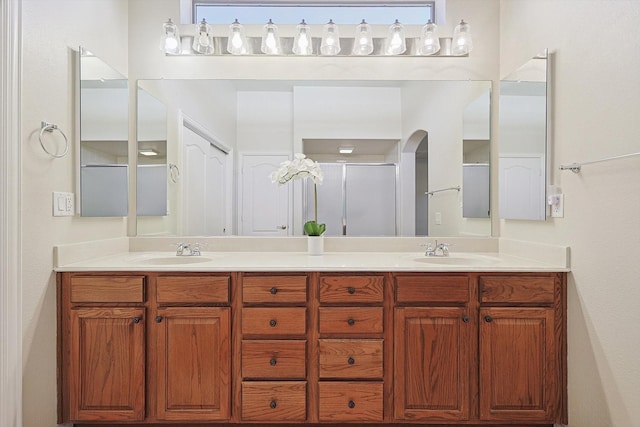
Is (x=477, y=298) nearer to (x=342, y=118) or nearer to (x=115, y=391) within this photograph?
(x=342, y=118)

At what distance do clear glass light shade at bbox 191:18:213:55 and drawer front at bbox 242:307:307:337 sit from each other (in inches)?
65.7

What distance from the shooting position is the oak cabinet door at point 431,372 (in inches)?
65.2

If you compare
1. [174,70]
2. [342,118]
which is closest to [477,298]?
[342,118]

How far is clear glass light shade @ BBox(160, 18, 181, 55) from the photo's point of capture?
2.20 meters

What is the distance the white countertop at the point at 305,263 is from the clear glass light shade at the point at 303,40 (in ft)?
4.26

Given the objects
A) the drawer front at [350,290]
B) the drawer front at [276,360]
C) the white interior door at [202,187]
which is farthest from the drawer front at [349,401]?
the white interior door at [202,187]

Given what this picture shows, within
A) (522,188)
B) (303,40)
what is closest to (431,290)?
(522,188)

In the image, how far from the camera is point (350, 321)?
167 cm

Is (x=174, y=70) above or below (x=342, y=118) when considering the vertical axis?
above

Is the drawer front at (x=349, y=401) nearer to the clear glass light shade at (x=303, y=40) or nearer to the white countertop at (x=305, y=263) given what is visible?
the white countertop at (x=305, y=263)

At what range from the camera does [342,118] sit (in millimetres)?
2283

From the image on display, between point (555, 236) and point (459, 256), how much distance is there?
0.54m

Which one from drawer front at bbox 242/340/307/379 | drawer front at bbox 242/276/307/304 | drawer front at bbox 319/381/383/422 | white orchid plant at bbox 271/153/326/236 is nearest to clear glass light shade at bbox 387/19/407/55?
white orchid plant at bbox 271/153/326/236

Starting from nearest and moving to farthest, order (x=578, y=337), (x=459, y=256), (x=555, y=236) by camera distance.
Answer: (x=578, y=337)
(x=555, y=236)
(x=459, y=256)
